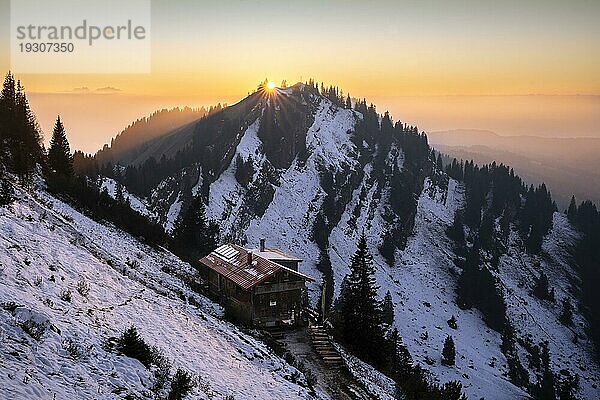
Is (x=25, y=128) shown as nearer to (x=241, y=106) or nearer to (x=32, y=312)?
(x=32, y=312)

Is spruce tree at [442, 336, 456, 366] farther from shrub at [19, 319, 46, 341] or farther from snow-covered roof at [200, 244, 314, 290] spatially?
shrub at [19, 319, 46, 341]

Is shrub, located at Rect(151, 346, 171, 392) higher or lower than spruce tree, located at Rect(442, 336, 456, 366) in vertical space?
higher

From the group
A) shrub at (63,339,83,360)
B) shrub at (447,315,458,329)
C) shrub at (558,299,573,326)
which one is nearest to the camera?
shrub at (63,339,83,360)

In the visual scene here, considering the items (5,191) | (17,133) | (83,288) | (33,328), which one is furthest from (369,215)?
(33,328)

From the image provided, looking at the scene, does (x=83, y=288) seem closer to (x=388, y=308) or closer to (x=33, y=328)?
(x=33, y=328)

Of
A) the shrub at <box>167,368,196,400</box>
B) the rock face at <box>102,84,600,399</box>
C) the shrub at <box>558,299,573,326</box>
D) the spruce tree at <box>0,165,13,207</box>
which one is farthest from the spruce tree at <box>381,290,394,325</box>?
the shrub at <box>167,368,196,400</box>

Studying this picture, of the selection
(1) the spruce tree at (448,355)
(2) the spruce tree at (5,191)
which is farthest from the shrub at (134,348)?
(1) the spruce tree at (448,355)
